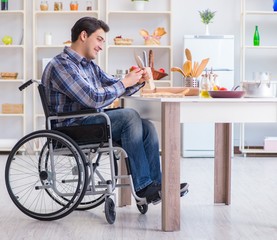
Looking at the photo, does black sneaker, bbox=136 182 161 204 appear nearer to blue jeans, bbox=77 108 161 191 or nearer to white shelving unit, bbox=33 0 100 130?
blue jeans, bbox=77 108 161 191

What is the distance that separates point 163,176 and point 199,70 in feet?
2.47

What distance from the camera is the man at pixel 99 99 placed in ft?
10.6

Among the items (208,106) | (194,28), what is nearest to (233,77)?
(194,28)

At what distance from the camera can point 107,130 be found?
126 inches

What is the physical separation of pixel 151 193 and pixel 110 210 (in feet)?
0.73

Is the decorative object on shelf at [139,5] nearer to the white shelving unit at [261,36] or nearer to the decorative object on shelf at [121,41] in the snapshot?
the decorative object on shelf at [121,41]

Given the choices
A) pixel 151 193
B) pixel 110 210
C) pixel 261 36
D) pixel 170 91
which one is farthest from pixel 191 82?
pixel 261 36

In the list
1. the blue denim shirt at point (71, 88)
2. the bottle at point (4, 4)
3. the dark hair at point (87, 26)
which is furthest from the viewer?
the bottle at point (4, 4)

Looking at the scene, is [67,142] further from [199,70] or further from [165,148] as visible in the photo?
[199,70]

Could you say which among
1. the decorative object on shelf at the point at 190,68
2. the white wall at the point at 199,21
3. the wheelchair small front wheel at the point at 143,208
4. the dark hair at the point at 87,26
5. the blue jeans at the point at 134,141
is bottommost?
the wheelchair small front wheel at the point at 143,208

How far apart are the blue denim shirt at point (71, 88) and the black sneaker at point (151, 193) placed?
465 millimetres

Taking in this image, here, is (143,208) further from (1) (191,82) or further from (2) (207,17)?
(2) (207,17)

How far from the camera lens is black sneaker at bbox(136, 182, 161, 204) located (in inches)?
127

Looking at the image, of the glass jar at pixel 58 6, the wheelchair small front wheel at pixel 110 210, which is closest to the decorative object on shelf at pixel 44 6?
the glass jar at pixel 58 6
